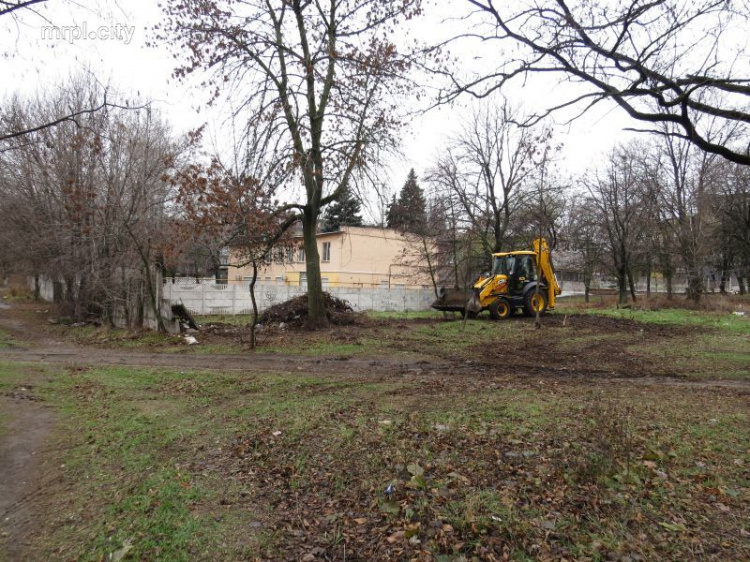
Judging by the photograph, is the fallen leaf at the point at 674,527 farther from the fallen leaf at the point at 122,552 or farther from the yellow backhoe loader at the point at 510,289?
the yellow backhoe loader at the point at 510,289

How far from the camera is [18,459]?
532 cm

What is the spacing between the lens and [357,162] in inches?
565

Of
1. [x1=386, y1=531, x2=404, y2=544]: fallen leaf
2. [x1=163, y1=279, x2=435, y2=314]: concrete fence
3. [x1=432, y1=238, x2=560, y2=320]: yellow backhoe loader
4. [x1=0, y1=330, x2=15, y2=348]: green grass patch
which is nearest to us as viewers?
[x1=386, y1=531, x2=404, y2=544]: fallen leaf

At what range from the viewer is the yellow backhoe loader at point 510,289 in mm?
20688

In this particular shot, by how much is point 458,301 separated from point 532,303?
133 inches

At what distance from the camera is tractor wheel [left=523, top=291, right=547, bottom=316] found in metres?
21.4

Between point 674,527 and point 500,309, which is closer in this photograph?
point 674,527

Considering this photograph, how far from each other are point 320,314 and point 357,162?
6.15m

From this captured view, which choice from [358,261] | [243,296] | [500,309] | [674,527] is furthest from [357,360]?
[358,261]

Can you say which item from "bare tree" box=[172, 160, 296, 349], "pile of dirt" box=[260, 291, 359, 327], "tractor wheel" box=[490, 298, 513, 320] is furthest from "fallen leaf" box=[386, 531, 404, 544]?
"tractor wheel" box=[490, 298, 513, 320]

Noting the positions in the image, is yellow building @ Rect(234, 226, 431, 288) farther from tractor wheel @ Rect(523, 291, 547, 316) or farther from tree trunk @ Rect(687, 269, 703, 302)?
tree trunk @ Rect(687, 269, 703, 302)

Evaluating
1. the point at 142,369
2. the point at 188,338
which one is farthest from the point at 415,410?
the point at 188,338

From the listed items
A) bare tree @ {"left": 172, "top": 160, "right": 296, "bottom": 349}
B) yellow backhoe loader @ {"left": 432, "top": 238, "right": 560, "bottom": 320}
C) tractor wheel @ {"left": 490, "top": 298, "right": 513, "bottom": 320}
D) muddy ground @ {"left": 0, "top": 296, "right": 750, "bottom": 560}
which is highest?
bare tree @ {"left": 172, "top": 160, "right": 296, "bottom": 349}

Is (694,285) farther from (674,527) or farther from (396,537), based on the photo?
(396,537)
